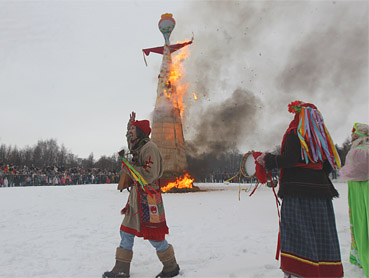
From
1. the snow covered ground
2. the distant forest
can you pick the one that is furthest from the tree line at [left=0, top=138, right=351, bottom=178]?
the snow covered ground

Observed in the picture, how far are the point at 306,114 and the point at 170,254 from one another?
2160mm

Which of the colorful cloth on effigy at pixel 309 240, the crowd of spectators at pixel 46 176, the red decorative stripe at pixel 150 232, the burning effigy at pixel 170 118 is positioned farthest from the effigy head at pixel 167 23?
the colorful cloth on effigy at pixel 309 240

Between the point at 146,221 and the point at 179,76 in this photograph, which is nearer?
the point at 146,221

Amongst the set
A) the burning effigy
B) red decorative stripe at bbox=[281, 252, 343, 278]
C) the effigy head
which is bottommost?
red decorative stripe at bbox=[281, 252, 343, 278]

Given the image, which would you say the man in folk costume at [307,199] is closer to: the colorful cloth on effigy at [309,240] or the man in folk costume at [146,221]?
the colorful cloth on effigy at [309,240]

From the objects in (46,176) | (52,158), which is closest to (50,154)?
(52,158)

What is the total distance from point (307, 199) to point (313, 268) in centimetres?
60

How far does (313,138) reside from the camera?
272cm

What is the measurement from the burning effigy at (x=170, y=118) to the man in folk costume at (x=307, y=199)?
1267 cm

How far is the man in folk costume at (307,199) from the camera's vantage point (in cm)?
252

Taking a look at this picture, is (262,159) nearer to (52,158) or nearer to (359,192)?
(359,192)

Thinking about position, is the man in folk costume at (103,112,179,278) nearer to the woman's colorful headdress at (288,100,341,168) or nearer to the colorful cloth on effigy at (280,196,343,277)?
the colorful cloth on effigy at (280,196,343,277)

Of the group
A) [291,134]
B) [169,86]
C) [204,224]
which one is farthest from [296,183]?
[169,86]

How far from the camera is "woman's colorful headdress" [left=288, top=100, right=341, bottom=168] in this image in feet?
8.70
